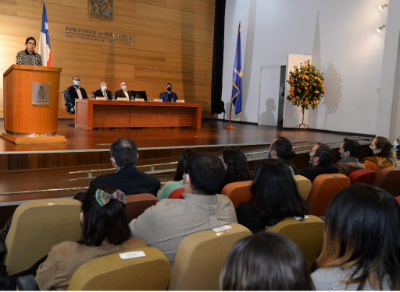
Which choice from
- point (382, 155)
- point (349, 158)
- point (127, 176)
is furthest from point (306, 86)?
point (127, 176)

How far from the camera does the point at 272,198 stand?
197 centimetres

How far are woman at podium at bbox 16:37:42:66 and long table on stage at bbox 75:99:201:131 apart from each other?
188 centimetres

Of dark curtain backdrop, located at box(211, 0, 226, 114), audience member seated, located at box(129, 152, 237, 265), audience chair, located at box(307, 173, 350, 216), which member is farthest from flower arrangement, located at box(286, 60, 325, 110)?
audience member seated, located at box(129, 152, 237, 265)

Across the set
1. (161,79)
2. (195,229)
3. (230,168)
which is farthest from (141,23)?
(195,229)

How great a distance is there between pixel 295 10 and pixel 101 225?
10688 mm

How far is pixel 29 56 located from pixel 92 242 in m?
4.83

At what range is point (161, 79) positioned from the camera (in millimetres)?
11453

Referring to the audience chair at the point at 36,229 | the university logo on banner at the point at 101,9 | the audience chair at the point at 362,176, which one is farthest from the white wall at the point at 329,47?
the audience chair at the point at 36,229

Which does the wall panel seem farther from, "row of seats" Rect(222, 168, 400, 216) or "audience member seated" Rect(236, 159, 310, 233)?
"audience member seated" Rect(236, 159, 310, 233)

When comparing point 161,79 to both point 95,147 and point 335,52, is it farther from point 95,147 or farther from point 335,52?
point 95,147

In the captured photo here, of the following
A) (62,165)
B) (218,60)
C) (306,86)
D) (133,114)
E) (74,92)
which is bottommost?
(62,165)

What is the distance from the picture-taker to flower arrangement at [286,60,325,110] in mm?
9367

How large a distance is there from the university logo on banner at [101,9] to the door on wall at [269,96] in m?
5.23

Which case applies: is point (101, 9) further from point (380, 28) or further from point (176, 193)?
point (176, 193)
